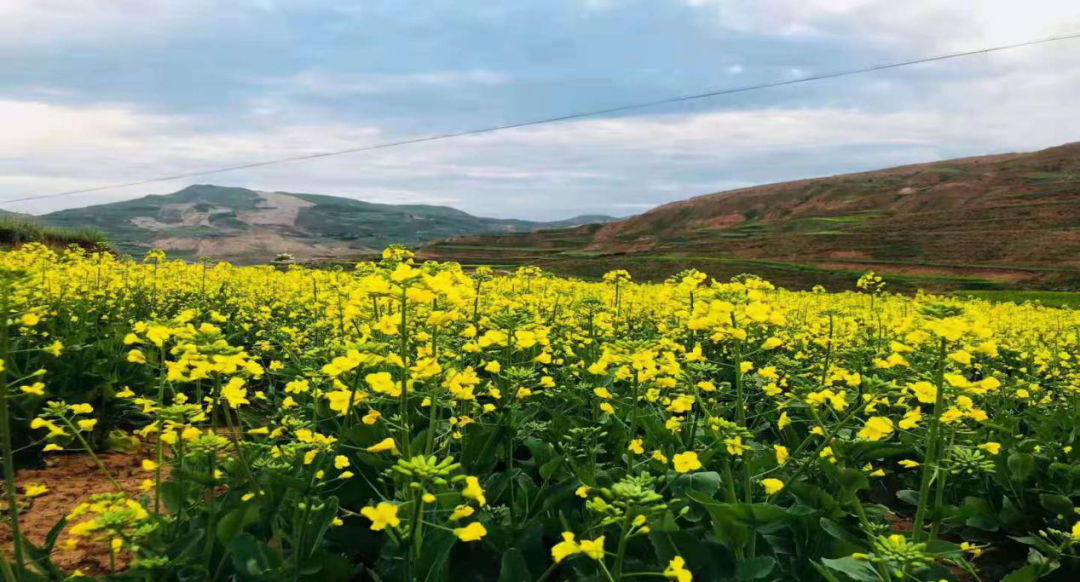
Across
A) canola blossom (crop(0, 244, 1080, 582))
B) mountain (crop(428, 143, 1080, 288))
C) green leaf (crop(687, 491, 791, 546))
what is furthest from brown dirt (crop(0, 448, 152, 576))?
mountain (crop(428, 143, 1080, 288))

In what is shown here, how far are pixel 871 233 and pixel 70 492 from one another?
84.9 metres

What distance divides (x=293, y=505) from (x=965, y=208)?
339 feet

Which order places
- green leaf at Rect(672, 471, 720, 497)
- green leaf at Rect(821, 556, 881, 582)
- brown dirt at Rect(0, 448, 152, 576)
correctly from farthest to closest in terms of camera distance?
brown dirt at Rect(0, 448, 152, 576) → green leaf at Rect(672, 471, 720, 497) → green leaf at Rect(821, 556, 881, 582)

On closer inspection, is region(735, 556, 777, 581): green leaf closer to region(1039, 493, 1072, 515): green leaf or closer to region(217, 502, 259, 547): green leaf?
region(217, 502, 259, 547): green leaf

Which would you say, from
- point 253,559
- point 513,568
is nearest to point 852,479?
point 513,568

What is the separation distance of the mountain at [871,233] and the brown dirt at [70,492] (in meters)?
46.7

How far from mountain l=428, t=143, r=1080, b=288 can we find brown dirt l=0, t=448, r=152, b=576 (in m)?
46.7

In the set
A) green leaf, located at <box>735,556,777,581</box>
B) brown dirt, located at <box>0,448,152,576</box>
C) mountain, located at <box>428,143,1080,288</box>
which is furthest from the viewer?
mountain, located at <box>428,143,1080,288</box>

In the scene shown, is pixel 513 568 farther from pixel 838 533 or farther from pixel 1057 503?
pixel 1057 503

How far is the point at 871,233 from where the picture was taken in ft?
247

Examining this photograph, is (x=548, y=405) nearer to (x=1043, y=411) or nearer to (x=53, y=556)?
(x=53, y=556)

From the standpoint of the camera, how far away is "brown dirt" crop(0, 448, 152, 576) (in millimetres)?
3223

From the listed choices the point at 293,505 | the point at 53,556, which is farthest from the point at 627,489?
the point at 53,556

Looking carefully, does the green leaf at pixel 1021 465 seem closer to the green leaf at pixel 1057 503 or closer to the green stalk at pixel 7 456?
the green leaf at pixel 1057 503
